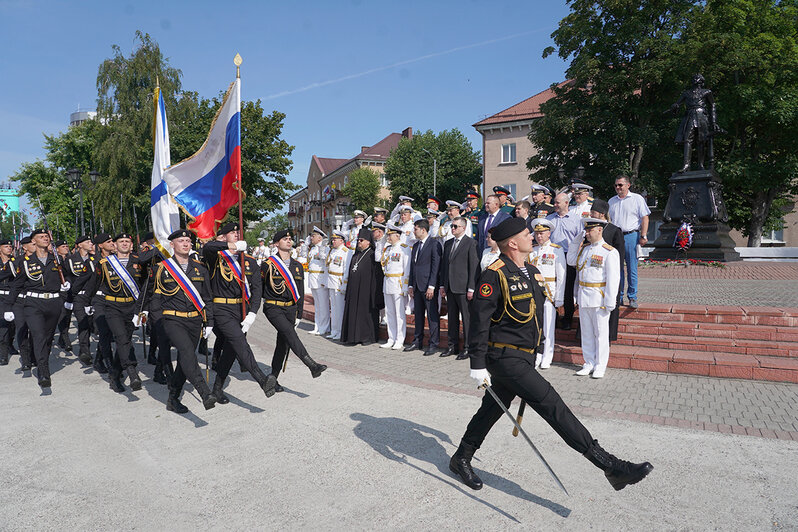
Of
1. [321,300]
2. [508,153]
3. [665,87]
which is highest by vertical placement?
[508,153]

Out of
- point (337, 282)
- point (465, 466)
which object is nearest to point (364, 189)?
point (337, 282)

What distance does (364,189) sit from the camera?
5431cm

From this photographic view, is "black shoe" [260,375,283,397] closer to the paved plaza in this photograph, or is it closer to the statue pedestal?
the paved plaza

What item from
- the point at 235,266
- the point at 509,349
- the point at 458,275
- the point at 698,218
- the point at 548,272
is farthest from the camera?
the point at 698,218

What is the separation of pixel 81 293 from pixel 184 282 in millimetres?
5068

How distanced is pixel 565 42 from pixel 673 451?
92.4 feet

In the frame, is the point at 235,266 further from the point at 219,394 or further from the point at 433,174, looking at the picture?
the point at 433,174

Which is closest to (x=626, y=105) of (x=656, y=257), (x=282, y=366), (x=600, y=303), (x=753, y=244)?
(x=753, y=244)

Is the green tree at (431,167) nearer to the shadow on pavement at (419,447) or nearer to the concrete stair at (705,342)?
the concrete stair at (705,342)

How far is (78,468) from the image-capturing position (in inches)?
176

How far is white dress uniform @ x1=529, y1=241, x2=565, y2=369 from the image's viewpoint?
25.9ft

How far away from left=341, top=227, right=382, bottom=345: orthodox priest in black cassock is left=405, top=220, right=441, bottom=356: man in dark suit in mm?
947

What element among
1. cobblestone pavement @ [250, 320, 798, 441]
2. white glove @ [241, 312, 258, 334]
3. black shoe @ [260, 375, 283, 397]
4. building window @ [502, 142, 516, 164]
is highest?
building window @ [502, 142, 516, 164]

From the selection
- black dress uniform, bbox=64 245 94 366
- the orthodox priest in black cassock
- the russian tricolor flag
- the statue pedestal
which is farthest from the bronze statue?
black dress uniform, bbox=64 245 94 366
